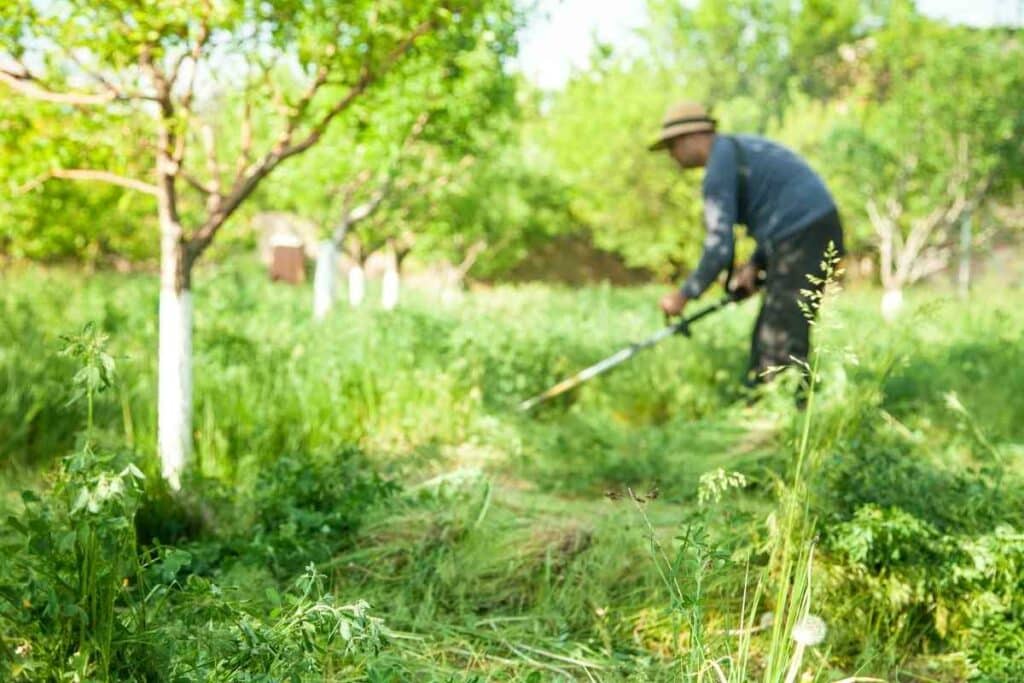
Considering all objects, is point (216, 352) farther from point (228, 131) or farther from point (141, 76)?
point (228, 131)

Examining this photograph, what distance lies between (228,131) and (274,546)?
52.9ft

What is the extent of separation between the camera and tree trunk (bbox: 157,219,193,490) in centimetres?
413

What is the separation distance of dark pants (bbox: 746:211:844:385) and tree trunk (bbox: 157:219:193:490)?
3.19 metres

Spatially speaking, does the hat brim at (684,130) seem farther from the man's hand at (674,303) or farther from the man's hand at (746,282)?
the man's hand at (674,303)

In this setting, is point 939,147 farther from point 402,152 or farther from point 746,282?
point 746,282

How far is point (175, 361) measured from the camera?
4133 millimetres

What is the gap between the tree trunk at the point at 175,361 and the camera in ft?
13.5

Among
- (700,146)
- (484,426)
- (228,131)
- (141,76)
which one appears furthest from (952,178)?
(141,76)

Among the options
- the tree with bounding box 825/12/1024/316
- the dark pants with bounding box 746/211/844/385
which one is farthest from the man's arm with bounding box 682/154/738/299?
the tree with bounding box 825/12/1024/316

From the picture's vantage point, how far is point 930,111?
1945cm

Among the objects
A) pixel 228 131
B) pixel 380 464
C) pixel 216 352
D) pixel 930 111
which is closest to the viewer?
pixel 380 464

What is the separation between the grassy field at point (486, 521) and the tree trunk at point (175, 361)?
0.38ft

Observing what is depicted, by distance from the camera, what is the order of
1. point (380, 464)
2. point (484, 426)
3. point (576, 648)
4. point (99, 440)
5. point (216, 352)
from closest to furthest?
point (576, 648) → point (99, 440) → point (380, 464) → point (484, 426) → point (216, 352)

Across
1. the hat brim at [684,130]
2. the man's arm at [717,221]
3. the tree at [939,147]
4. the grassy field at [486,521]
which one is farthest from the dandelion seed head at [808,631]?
the tree at [939,147]
